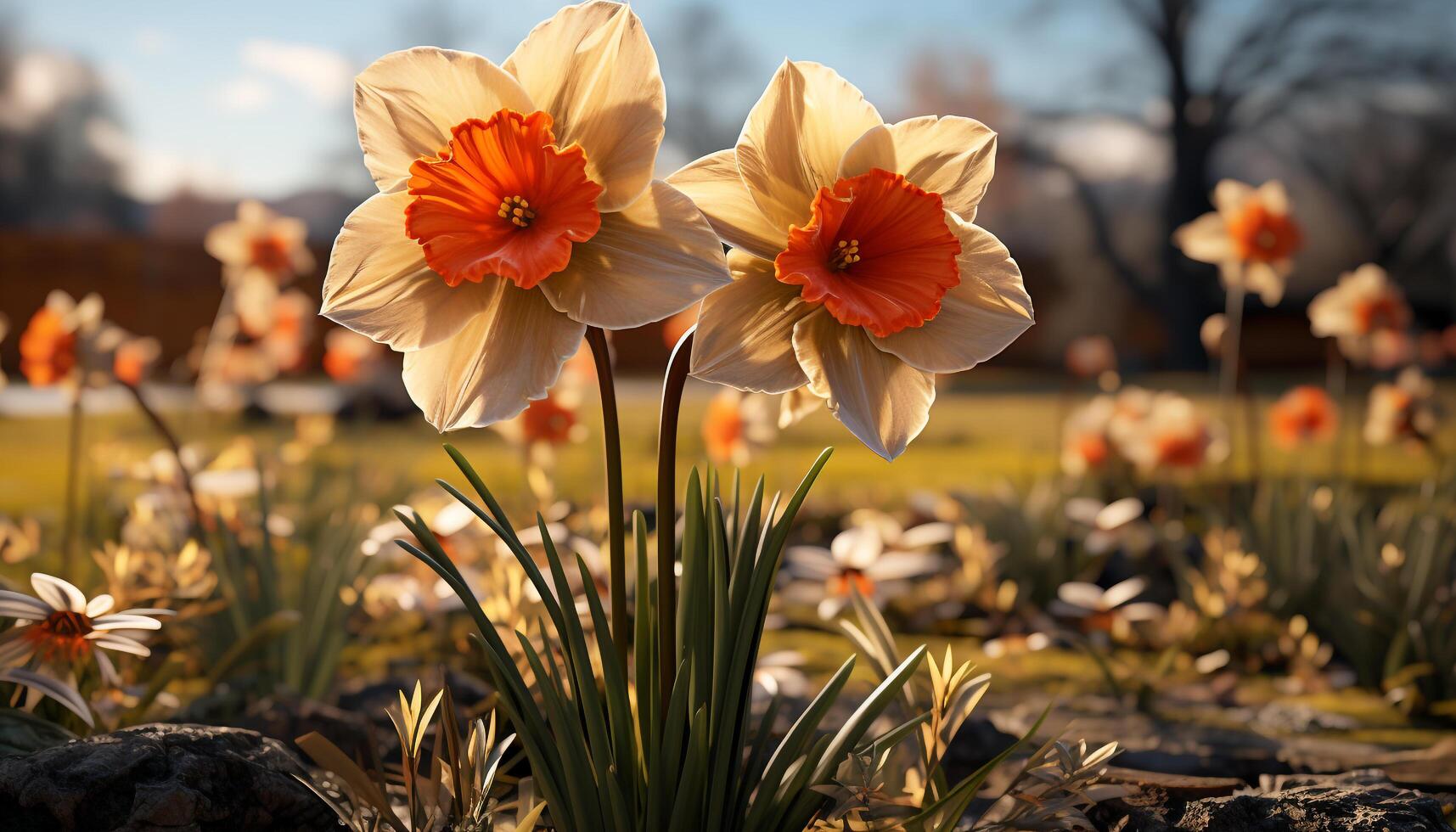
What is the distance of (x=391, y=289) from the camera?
996mm

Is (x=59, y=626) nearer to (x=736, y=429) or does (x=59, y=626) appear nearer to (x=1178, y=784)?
(x=1178, y=784)

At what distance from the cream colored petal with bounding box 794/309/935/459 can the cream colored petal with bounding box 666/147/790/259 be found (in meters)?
0.09

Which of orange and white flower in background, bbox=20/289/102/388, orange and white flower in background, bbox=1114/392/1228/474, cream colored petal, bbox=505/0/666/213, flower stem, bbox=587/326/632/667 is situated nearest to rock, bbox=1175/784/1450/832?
flower stem, bbox=587/326/632/667

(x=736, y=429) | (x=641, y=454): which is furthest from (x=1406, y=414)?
(x=641, y=454)

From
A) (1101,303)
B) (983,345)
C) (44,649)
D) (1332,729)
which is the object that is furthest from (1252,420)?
(1101,303)

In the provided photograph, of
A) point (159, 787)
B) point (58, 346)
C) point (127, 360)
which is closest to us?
point (159, 787)

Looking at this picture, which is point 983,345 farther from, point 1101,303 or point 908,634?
point 1101,303

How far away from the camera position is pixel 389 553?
2.39 m

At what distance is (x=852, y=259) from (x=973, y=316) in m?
0.14

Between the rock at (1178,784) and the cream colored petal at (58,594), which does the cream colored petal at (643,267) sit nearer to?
the cream colored petal at (58,594)

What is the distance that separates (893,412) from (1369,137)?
17.8 m

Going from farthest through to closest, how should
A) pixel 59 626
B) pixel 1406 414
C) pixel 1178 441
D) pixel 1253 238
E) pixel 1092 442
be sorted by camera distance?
1. pixel 1092 442
2. pixel 1406 414
3. pixel 1178 441
4. pixel 1253 238
5. pixel 59 626

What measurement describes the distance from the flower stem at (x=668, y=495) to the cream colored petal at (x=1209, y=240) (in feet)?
7.61

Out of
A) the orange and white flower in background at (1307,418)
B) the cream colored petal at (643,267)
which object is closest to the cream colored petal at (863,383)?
the cream colored petal at (643,267)
